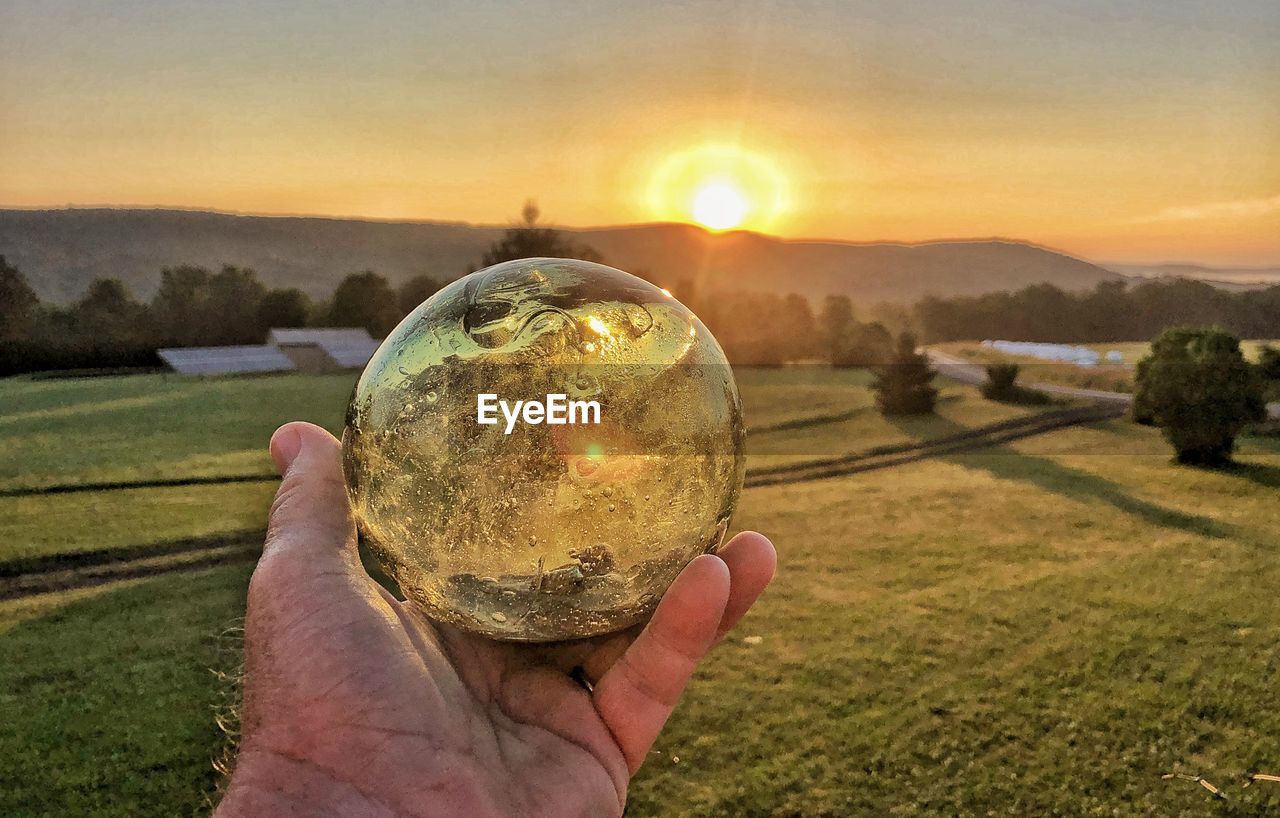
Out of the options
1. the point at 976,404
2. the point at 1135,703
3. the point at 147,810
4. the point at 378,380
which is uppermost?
the point at 378,380

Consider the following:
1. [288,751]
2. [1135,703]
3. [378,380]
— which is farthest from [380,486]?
[1135,703]

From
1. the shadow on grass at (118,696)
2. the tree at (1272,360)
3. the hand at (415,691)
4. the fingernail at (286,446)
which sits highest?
the tree at (1272,360)

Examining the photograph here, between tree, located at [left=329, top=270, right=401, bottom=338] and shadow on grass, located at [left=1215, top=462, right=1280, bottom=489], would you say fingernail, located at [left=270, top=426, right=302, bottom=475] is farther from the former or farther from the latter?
tree, located at [left=329, top=270, right=401, bottom=338]

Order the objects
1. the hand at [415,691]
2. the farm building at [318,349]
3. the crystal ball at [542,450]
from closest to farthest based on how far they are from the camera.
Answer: the crystal ball at [542,450] → the hand at [415,691] → the farm building at [318,349]

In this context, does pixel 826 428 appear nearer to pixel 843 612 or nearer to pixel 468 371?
pixel 843 612

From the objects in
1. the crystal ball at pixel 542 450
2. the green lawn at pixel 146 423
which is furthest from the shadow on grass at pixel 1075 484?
the green lawn at pixel 146 423

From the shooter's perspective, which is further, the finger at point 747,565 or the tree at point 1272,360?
the tree at point 1272,360

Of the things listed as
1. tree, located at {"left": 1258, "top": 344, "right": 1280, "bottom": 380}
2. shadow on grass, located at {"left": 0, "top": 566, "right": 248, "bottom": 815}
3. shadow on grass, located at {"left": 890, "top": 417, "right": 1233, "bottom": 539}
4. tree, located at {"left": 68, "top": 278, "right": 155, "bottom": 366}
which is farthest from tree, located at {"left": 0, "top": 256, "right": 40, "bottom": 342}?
tree, located at {"left": 1258, "top": 344, "right": 1280, "bottom": 380}

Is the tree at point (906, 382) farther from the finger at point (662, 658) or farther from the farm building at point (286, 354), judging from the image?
the finger at point (662, 658)
